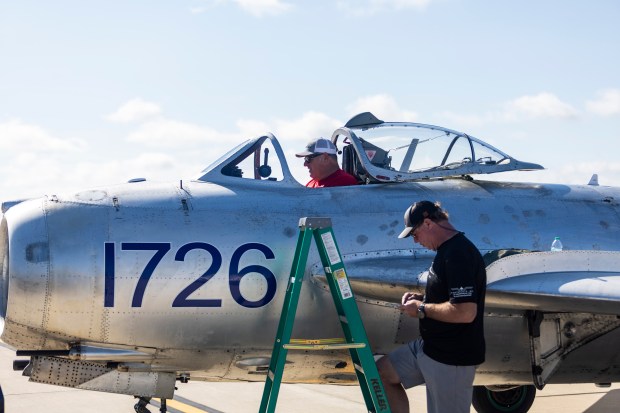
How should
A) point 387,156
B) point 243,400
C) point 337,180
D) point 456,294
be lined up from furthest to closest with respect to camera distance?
point 243,400, point 387,156, point 337,180, point 456,294

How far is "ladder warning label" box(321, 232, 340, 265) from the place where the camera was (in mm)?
7145

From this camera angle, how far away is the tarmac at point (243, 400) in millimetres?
11258

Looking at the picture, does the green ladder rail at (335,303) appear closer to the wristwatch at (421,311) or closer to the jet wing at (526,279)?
the jet wing at (526,279)

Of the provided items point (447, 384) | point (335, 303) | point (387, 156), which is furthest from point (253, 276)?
point (387, 156)

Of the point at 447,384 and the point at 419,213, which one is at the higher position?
Result: the point at 419,213

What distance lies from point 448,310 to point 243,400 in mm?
6161

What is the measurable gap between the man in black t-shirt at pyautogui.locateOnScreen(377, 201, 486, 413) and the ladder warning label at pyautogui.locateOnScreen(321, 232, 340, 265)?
79 centimetres

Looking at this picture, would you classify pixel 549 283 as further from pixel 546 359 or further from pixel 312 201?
pixel 312 201

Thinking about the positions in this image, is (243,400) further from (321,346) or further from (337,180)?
(321,346)

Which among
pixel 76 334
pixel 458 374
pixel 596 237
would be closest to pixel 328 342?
pixel 458 374

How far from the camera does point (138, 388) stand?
7547 millimetres

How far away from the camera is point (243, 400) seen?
1185cm

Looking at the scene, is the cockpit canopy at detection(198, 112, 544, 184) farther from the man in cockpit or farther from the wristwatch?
the wristwatch

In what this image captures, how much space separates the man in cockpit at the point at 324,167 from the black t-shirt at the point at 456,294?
221 centimetres
